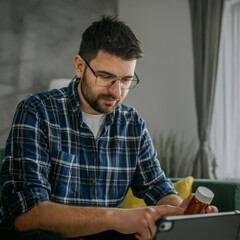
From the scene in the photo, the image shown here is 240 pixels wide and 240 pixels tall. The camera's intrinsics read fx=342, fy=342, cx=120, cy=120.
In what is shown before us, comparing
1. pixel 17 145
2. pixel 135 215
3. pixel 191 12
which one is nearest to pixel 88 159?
pixel 17 145

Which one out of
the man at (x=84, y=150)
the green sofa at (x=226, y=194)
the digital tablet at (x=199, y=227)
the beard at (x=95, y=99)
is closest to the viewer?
the digital tablet at (x=199, y=227)

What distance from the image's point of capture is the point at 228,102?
325 cm

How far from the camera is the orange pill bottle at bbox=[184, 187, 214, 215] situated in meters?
0.86

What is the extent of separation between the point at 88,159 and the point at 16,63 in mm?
2083

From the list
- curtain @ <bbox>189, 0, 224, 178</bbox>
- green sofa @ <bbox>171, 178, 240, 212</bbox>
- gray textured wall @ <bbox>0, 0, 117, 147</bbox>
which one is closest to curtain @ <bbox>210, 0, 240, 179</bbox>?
curtain @ <bbox>189, 0, 224, 178</bbox>

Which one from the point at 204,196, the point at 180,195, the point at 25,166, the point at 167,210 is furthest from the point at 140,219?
the point at 180,195

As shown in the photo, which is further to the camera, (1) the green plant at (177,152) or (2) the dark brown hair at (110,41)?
(1) the green plant at (177,152)

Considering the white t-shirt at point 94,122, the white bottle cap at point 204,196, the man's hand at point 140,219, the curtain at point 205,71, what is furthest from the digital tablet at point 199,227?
the curtain at point 205,71

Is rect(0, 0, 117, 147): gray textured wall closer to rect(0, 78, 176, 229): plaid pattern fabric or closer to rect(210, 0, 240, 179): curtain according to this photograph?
A: rect(210, 0, 240, 179): curtain

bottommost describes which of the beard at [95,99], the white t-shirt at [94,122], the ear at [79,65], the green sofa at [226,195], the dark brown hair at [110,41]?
the green sofa at [226,195]

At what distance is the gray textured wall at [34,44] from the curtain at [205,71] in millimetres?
1185

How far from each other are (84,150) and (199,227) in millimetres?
712

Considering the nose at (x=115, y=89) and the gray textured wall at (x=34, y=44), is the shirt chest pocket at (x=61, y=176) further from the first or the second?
the gray textured wall at (x=34, y=44)

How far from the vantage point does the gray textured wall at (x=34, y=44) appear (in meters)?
3.17
